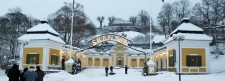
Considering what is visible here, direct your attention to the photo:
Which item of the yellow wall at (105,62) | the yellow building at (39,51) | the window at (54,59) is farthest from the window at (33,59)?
the yellow wall at (105,62)

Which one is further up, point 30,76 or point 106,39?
point 106,39

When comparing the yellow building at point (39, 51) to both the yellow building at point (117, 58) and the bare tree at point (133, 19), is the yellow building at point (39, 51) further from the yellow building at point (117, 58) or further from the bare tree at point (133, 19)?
the bare tree at point (133, 19)

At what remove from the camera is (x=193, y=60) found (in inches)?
1213

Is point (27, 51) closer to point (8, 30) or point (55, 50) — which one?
point (55, 50)

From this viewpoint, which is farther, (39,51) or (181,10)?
(181,10)

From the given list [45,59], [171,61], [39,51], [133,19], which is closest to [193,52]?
[171,61]

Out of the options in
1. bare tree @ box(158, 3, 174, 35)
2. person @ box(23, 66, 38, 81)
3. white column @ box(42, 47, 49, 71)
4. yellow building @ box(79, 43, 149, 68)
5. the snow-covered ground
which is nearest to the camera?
person @ box(23, 66, 38, 81)

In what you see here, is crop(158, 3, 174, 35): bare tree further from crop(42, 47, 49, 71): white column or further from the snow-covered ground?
crop(42, 47, 49, 71): white column

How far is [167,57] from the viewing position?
114ft

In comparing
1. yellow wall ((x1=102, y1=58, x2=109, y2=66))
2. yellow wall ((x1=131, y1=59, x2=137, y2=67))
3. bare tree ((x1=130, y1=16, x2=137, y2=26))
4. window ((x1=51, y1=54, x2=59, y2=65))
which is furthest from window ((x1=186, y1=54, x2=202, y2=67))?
bare tree ((x1=130, y1=16, x2=137, y2=26))

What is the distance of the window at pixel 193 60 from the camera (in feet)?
101

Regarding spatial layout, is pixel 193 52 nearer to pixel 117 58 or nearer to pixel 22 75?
pixel 22 75

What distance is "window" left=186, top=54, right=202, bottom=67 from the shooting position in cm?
3066

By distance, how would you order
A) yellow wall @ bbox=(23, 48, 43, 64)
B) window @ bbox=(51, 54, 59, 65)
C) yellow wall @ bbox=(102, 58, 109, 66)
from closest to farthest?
yellow wall @ bbox=(23, 48, 43, 64)
window @ bbox=(51, 54, 59, 65)
yellow wall @ bbox=(102, 58, 109, 66)
